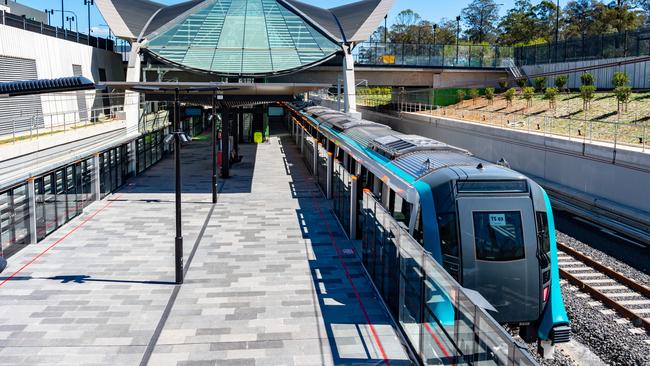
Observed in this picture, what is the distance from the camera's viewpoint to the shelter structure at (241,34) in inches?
1826

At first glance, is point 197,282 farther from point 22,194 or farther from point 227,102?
point 227,102

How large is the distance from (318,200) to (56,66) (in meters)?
16.6

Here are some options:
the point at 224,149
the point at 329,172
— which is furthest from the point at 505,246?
the point at 224,149

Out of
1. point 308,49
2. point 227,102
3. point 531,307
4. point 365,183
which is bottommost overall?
point 531,307

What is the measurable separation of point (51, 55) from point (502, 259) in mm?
27898

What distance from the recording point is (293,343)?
11625 mm

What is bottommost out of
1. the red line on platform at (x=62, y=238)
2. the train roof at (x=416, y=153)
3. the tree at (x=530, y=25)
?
the red line on platform at (x=62, y=238)

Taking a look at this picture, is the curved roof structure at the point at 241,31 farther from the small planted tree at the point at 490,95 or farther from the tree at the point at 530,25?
the tree at the point at 530,25

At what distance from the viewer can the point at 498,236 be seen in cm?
1102

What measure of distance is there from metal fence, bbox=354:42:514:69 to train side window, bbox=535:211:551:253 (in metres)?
49.6

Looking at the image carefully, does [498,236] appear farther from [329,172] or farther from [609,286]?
[329,172]

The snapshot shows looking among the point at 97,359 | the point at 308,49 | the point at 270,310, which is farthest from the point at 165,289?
the point at 308,49

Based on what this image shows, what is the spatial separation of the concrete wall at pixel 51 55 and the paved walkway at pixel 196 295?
582cm

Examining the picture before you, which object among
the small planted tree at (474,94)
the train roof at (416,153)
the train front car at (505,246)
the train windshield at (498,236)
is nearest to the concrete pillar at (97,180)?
the train roof at (416,153)
